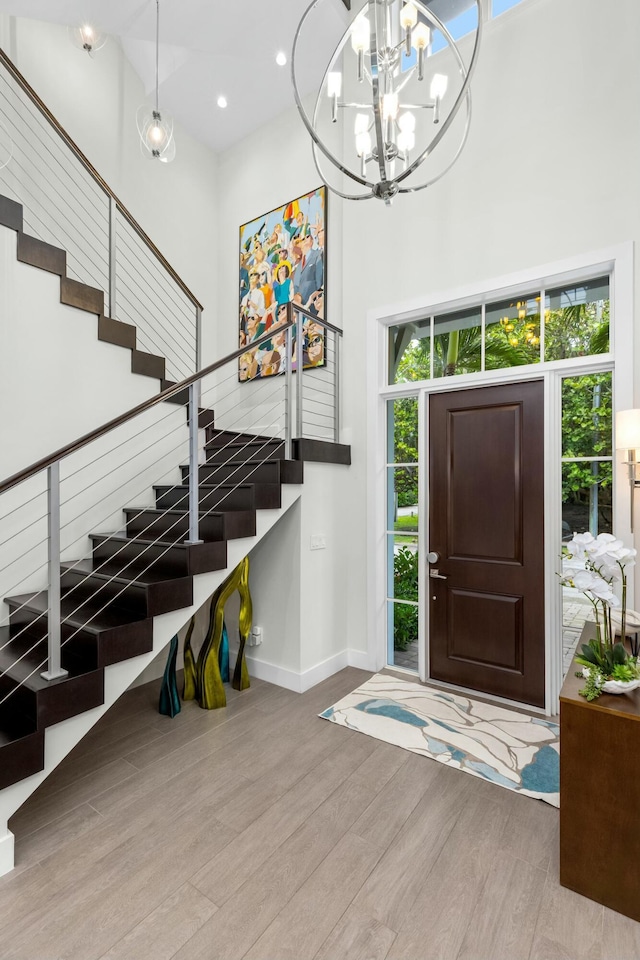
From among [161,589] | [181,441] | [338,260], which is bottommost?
[161,589]

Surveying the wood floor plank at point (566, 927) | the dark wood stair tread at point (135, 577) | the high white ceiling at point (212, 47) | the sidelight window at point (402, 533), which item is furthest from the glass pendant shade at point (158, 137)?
the wood floor plank at point (566, 927)

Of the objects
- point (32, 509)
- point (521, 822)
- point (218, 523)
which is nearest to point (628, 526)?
point (521, 822)

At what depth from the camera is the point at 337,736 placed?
2740 mm

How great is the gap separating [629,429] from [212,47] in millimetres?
4046

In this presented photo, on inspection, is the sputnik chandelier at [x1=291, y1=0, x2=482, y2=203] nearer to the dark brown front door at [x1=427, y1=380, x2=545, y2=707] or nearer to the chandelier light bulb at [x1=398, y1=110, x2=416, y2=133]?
the chandelier light bulb at [x1=398, y1=110, x2=416, y2=133]

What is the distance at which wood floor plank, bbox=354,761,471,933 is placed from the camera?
165 centimetres

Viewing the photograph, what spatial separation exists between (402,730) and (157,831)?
1.39m

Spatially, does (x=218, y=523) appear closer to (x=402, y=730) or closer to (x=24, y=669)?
(x=24, y=669)

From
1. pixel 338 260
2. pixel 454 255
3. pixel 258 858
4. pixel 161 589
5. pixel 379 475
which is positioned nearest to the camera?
pixel 258 858

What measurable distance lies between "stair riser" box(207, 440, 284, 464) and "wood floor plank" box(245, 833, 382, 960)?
82.9 inches

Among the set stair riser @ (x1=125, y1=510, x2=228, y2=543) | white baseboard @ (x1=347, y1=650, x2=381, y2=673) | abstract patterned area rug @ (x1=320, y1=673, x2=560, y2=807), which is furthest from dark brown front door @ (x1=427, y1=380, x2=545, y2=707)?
stair riser @ (x1=125, y1=510, x2=228, y2=543)

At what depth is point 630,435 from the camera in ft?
7.83

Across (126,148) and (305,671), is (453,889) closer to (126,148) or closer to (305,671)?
(305,671)

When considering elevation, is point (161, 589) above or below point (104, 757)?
above
